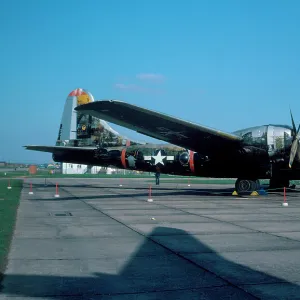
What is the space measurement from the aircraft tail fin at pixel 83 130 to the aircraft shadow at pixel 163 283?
67.6ft

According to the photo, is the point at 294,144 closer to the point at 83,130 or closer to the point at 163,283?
the point at 83,130

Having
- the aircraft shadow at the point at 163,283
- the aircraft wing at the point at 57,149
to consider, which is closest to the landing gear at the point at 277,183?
the aircraft wing at the point at 57,149

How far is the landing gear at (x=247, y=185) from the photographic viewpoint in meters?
22.4

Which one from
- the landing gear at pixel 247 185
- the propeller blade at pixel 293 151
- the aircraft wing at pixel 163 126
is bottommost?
the landing gear at pixel 247 185

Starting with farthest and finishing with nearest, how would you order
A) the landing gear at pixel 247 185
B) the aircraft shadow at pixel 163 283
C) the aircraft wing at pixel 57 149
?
the aircraft wing at pixel 57 149
the landing gear at pixel 247 185
the aircraft shadow at pixel 163 283

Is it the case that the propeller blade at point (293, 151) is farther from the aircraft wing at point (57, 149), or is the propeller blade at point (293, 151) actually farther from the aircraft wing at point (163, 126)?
the aircraft wing at point (57, 149)

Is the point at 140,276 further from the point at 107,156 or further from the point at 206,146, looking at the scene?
the point at 107,156

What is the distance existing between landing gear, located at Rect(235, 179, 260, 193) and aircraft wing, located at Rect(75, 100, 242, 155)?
2.50m

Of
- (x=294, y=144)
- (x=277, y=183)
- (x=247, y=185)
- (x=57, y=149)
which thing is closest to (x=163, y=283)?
(x=294, y=144)

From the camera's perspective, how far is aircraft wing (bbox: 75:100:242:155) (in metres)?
18.0

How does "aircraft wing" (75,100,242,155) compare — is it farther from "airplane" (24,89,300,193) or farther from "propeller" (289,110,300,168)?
"propeller" (289,110,300,168)

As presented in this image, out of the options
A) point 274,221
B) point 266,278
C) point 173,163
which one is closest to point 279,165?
point 173,163

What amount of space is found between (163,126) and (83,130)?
30.0 feet

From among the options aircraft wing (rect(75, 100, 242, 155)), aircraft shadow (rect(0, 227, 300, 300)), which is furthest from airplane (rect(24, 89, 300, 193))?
aircraft shadow (rect(0, 227, 300, 300))
